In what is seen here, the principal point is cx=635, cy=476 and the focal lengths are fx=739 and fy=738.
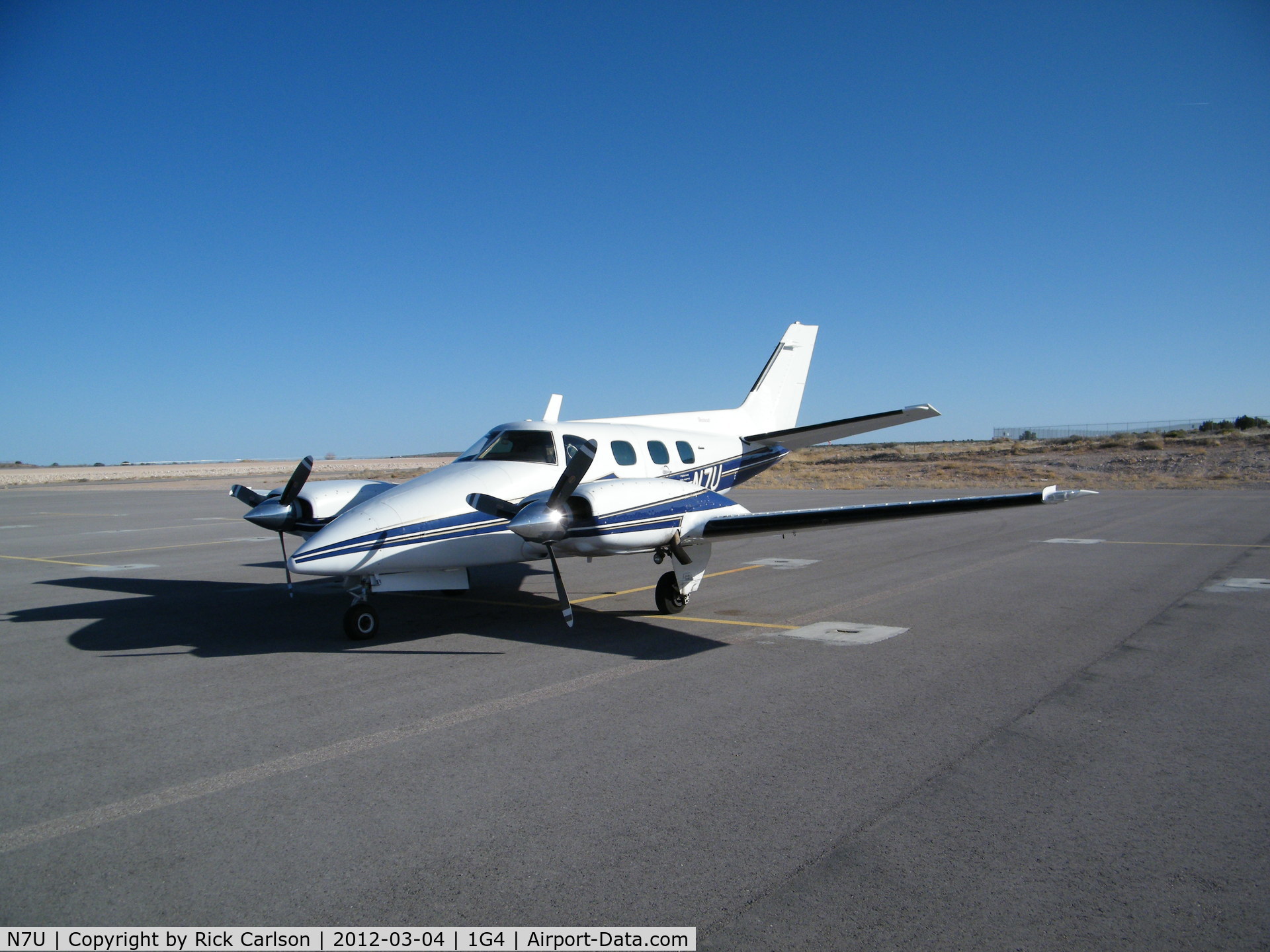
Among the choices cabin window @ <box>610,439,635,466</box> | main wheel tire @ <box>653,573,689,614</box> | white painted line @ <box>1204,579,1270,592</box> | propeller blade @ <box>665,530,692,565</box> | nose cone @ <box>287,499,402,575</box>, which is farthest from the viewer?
white painted line @ <box>1204,579,1270,592</box>

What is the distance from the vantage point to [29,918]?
3342mm

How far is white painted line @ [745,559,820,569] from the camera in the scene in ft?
46.2

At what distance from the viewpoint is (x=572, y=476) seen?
7.92 m

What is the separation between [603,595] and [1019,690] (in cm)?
643

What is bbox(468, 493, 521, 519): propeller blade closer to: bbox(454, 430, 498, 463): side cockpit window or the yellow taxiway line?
bbox(454, 430, 498, 463): side cockpit window

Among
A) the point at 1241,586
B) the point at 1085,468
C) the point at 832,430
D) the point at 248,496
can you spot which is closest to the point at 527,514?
the point at 248,496

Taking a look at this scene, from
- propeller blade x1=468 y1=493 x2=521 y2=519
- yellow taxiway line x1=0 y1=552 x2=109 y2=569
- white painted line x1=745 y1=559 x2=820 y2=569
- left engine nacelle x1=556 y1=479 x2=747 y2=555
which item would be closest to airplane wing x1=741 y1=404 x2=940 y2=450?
white painted line x1=745 y1=559 x2=820 y2=569

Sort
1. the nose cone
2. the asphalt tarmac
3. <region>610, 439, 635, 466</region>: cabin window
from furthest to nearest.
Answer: <region>610, 439, 635, 466</region>: cabin window → the nose cone → the asphalt tarmac

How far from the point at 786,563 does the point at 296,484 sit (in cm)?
896

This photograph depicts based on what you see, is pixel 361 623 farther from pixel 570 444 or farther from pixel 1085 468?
pixel 1085 468

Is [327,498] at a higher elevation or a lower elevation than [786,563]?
higher

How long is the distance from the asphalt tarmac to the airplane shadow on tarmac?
0.29ft

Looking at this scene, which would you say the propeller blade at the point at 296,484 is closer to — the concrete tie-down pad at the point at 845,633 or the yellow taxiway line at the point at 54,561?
the concrete tie-down pad at the point at 845,633

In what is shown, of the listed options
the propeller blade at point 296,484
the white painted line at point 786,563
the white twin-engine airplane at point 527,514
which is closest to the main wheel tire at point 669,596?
the white twin-engine airplane at point 527,514
